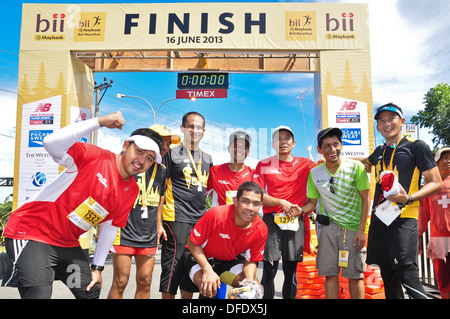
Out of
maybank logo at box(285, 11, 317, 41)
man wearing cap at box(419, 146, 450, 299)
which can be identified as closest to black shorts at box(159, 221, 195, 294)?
man wearing cap at box(419, 146, 450, 299)

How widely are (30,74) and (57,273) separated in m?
7.18

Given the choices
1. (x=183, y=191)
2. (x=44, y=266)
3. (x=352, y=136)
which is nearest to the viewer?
(x=44, y=266)

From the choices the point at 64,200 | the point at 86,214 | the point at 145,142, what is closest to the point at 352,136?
the point at 145,142

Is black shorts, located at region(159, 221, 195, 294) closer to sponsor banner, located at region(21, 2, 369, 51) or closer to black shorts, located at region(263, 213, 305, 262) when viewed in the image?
black shorts, located at region(263, 213, 305, 262)

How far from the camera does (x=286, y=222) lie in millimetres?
3771

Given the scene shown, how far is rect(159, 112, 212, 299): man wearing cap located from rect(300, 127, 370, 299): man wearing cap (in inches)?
57.3

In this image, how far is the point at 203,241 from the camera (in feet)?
10.5

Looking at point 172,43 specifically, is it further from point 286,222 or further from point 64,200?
point 64,200

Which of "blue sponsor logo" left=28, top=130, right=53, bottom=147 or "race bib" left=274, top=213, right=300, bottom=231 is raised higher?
"blue sponsor logo" left=28, top=130, right=53, bottom=147

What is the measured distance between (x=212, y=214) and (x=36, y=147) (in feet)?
21.5

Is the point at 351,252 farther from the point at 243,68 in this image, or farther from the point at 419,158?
the point at 243,68

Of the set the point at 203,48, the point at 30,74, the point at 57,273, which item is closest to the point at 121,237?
the point at 57,273

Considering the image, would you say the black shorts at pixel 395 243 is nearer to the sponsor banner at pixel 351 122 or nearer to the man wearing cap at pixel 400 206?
the man wearing cap at pixel 400 206

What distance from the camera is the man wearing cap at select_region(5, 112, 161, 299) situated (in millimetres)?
2455
